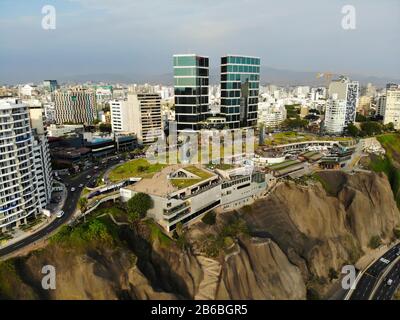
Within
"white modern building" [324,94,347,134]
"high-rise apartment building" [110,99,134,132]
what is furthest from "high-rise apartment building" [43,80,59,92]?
"white modern building" [324,94,347,134]

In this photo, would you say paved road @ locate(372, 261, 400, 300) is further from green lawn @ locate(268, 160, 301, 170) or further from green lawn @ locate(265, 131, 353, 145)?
green lawn @ locate(265, 131, 353, 145)

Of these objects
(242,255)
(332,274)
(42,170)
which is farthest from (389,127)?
(42,170)

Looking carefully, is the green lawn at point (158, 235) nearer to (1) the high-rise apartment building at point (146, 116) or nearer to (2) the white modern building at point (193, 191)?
(2) the white modern building at point (193, 191)

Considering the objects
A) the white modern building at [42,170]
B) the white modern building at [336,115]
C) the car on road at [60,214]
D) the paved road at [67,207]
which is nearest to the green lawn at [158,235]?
the paved road at [67,207]

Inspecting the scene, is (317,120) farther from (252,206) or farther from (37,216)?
(37,216)

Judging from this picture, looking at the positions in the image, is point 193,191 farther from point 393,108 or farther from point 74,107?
point 393,108

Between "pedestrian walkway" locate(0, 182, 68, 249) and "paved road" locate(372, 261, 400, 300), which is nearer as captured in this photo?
"pedestrian walkway" locate(0, 182, 68, 249)
